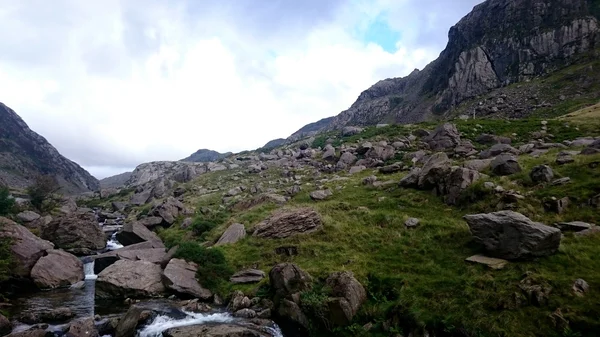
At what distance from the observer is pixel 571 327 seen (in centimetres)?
1449

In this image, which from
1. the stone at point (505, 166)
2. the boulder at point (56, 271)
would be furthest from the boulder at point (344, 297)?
the boulder at point (56, 271)

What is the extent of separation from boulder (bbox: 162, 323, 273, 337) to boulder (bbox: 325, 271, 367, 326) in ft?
12.7

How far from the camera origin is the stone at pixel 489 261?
19.1 metres

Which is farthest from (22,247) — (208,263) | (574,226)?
(574,226)

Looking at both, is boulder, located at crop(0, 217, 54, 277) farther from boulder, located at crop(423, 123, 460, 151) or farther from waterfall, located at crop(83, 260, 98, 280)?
boulder, located at crop(423, 123, 460, 151)

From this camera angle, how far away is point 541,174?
26.8 m

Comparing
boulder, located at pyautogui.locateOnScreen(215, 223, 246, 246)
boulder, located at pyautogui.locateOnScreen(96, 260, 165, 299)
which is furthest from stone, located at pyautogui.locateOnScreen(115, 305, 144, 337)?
boulder, located at pyautogui.locateOnScreen(215, 223, 246, 246)

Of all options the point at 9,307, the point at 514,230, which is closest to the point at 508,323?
the point at 514,230

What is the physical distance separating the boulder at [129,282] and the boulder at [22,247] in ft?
21.3

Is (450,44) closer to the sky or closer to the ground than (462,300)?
closer to the sky

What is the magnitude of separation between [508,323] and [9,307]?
96.6 feet

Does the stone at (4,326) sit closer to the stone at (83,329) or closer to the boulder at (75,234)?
the stone at (83,329)

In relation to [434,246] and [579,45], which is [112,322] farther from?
[579,45]

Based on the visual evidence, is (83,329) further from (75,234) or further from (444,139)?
(444,139)
